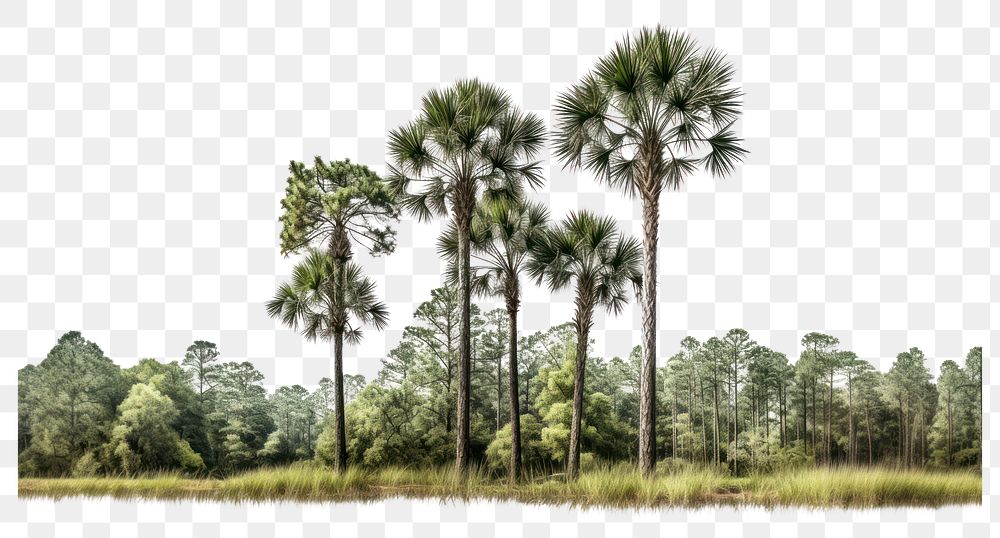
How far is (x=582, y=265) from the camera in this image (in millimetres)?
24281

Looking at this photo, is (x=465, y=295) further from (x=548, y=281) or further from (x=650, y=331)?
(x=650, y=331)

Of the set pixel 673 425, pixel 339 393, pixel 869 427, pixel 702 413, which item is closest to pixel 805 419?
pixel 869 427

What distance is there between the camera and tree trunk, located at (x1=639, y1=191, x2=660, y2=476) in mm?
19016

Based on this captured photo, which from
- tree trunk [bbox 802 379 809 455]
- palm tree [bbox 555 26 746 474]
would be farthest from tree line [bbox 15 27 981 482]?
tree trunk [bbox 802 379 809 455]

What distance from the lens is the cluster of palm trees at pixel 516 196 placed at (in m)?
19.7

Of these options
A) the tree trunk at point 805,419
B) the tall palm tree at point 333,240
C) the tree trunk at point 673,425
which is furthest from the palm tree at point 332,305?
the tree trunk at point 805,419

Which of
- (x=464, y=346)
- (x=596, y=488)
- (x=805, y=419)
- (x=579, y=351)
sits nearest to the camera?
(x=596, y=488)

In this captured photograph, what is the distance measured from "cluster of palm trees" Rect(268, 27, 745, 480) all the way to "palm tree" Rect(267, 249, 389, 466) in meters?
0.04

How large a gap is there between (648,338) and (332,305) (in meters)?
10.8

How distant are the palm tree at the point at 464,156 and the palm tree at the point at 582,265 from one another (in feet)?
7.06

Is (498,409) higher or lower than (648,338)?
lower

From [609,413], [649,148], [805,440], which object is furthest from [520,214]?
[805,440]

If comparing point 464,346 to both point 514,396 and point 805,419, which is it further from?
point 805,419

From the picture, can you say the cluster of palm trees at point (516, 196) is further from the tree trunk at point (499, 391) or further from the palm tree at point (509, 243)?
the tree trunk at point (499, 391)
